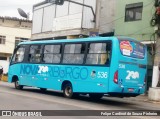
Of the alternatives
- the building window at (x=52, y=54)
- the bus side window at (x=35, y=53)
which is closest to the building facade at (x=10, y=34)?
the bus side window at (x=35, y=53)

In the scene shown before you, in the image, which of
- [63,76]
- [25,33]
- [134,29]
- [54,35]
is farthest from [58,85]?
[25,33]

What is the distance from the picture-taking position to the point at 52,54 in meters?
20.1

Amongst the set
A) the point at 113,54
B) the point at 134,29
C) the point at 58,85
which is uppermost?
the point at 134,29

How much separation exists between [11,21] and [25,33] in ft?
9.57

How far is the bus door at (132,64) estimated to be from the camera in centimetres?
1656

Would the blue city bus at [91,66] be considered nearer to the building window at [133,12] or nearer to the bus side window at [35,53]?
the bus side window at [35,53]

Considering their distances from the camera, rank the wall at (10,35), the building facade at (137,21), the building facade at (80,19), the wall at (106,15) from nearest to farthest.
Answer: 1. the building facade at (137,21)
2. the wall at (106,15)
3. the building facade at (80,19)
4. the wall at (10,35)

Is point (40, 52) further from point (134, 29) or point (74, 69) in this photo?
point (134, 29)

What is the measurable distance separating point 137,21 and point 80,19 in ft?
17.8

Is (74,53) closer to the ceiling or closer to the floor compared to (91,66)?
closer to the ceiling

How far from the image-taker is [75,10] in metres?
32.1

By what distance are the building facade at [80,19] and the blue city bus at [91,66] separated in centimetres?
1002

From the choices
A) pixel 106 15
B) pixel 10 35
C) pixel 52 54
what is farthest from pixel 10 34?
pixel 52 54

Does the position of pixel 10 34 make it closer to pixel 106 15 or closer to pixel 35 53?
pixel 106 15
